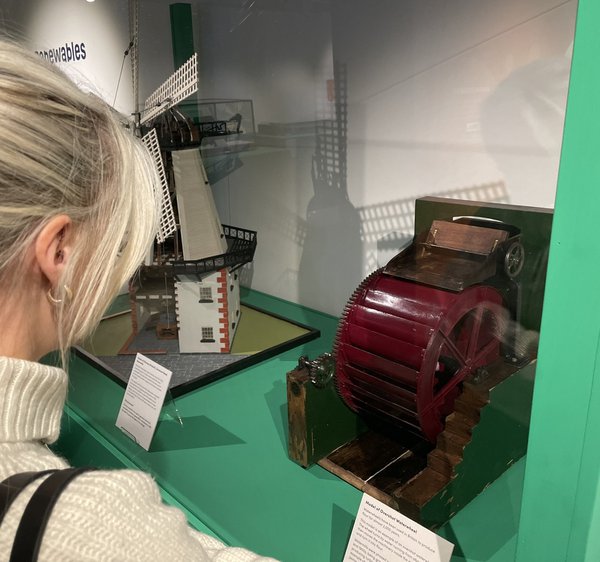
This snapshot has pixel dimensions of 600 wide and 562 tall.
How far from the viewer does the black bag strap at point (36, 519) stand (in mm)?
553

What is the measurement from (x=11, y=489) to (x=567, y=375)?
0.75m

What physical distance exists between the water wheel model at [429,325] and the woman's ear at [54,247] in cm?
92

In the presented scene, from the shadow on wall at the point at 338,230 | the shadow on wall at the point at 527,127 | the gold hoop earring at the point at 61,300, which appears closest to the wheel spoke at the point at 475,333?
the shadow on wall at the point at 527,127

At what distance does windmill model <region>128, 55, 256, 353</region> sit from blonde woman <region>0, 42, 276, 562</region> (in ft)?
4.31

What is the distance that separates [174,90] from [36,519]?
1763 mm

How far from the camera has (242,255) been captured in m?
2.40

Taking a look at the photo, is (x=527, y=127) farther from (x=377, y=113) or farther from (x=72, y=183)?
(x=72, y=183)

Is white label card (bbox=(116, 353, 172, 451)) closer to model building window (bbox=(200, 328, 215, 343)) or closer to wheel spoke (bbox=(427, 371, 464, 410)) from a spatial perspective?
model building window (bbox=(200, 328, 215, 343))

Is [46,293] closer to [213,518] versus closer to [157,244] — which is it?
[213,518]

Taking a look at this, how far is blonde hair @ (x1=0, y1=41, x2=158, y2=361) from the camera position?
2.35 feet

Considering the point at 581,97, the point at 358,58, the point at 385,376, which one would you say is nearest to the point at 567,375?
the point at 581,97

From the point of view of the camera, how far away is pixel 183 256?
7.47 feet

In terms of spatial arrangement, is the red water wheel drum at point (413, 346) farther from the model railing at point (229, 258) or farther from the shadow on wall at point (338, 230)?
the model railing at point (229, 258)

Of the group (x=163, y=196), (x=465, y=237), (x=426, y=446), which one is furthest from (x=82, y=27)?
(x=426, y=446)
